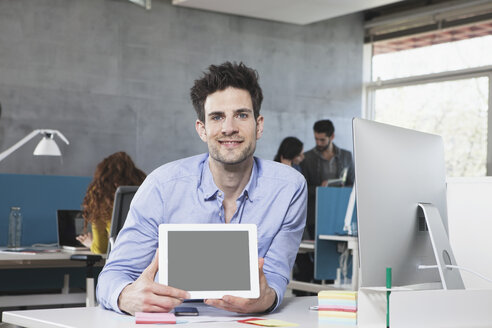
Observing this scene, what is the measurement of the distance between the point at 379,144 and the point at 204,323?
23.4 inches

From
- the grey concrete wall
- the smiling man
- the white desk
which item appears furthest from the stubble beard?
the grey concrete wall

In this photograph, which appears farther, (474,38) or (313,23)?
(313,23)

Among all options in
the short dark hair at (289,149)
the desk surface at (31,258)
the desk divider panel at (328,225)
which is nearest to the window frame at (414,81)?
the short dark hair at (289,149)

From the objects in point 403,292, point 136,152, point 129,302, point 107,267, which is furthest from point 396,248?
point 136,152

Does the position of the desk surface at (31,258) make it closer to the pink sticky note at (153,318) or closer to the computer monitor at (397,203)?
the pink sticky note at (153,318)

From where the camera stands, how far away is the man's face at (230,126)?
6.68ft

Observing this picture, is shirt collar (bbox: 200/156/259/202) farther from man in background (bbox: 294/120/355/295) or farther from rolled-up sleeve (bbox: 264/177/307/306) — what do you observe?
man in background (bbox: 294/120/355/295)

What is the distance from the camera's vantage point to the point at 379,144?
175 centimetres

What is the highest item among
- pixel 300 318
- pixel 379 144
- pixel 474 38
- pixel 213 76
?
pixel 474 38

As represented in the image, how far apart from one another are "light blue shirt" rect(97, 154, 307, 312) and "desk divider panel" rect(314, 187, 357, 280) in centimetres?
331

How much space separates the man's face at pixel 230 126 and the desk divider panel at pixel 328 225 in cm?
340

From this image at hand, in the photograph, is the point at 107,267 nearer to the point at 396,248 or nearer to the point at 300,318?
the point at 300,318

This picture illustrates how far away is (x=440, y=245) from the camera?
185 cm

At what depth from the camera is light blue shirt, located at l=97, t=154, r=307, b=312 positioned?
2.00 m
